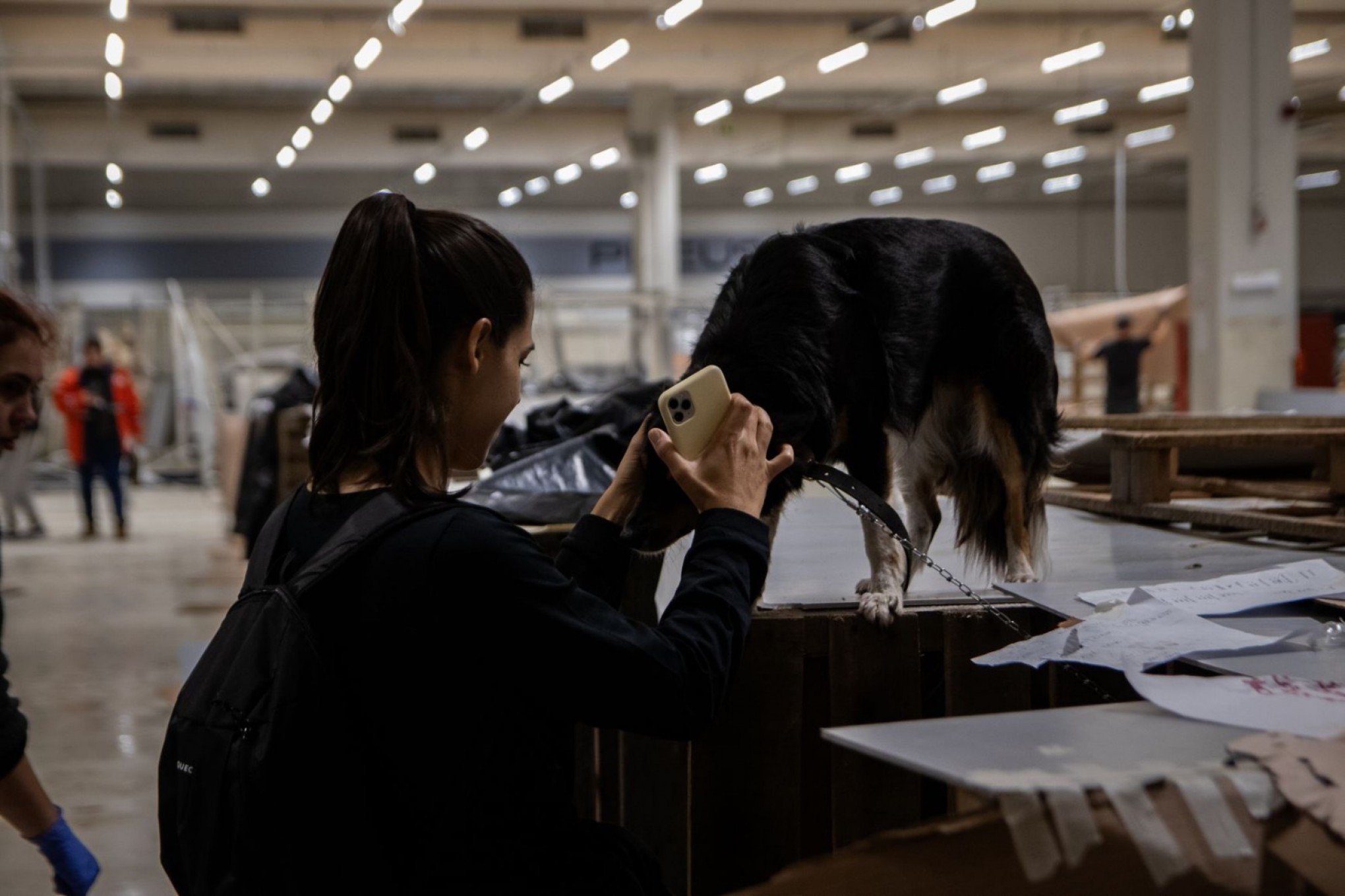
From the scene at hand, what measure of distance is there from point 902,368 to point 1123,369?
10365 mm

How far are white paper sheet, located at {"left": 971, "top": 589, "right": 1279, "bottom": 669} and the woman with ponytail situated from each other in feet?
1.39

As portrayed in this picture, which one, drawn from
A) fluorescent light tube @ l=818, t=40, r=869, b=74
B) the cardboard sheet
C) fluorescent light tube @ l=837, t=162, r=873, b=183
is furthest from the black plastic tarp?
fluorescent light tube @ l=837, t=162, r=873, b=183

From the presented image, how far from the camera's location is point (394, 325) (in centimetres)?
152

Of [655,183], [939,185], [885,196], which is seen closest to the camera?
[655,183]

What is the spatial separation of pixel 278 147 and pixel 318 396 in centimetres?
2328

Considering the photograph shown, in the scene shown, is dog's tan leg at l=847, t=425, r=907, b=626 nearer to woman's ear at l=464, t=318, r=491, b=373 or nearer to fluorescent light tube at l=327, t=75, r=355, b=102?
woman's ear at l=464, t=318, r=491, b=373

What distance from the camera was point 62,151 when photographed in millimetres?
22734

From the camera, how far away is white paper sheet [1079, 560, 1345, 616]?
203 centimetres

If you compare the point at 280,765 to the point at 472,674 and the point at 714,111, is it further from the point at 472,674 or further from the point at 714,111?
the point at 714,111

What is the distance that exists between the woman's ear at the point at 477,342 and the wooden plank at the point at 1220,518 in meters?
2.14

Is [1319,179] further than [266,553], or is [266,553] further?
[1319,179]

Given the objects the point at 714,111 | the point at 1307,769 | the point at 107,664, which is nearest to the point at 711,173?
the point at 714,111

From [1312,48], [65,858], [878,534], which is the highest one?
[1312,48]

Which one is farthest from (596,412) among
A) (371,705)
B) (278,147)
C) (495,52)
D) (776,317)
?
(278,147)
